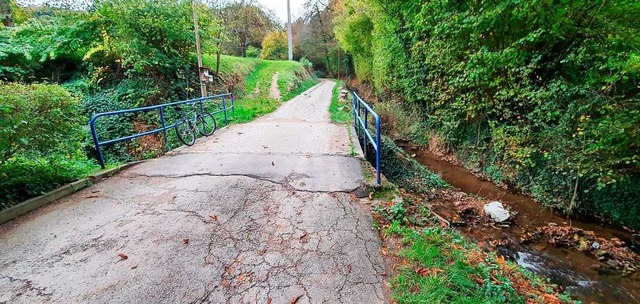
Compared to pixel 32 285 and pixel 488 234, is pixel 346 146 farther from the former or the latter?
pixel 32 285

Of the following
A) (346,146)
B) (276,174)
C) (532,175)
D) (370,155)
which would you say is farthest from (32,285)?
(532,175)

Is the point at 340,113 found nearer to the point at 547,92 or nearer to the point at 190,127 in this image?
the point at 190,127

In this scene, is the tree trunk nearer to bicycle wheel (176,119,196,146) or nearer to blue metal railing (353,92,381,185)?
bicycle wheel (176,119,196,146)

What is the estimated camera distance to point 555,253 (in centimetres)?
412

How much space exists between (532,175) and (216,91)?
1213cm

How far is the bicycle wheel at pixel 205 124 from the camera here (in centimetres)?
743

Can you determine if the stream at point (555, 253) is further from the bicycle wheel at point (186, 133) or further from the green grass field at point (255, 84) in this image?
the green grass field at point (255, 84)

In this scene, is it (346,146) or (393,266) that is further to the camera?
(346,146)

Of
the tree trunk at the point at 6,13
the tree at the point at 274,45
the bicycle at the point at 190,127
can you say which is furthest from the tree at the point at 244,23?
the bicycle at the point at 190,127

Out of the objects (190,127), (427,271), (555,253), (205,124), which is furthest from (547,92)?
(205,124)

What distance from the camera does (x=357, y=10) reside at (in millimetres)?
15680

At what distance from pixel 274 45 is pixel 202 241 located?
1410 inches

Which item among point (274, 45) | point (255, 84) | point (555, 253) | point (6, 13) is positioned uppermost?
point (274, 45)

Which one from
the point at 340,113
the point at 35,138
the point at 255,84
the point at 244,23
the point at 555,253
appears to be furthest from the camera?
the point at 244,23
